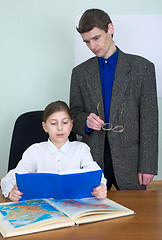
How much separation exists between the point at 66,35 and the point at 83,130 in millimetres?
1020

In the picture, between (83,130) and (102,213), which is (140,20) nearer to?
(83,130)

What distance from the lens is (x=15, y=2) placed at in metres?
2.46

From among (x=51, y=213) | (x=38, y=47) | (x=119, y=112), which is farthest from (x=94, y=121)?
(x=38, y=47)

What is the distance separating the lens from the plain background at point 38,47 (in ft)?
8.09

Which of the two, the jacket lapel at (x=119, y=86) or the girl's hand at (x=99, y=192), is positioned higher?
the jacket lapel at (x=119, y=86)

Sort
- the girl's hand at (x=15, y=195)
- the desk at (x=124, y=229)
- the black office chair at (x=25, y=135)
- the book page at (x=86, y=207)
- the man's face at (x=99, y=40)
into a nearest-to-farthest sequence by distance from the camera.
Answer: the desk at (x=124, y=229) < the book page at (x=86, y=207) < the girl's hand at (x=15, y=195) < the man's face at (x=99, y=40) < the black office chair at (x=25, y=135)

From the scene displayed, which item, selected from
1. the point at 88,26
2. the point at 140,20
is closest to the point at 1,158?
the point at 88,26

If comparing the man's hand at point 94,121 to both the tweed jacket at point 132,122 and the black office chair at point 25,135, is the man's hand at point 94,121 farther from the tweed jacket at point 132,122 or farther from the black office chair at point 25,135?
A: the black office chair at point 25,135

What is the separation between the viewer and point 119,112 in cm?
174

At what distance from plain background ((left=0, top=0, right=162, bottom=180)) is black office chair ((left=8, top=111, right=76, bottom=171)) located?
0.53 metres

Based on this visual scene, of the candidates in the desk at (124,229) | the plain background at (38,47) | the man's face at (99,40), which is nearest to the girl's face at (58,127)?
the man's face at (99,40)

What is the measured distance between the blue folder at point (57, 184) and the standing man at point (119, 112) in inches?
18.4

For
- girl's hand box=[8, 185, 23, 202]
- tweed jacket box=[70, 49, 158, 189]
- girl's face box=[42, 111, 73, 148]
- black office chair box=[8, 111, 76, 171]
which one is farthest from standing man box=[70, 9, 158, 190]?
girl's hand box=[8, 185, 23, 202]

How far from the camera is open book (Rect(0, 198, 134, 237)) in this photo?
0.99m
